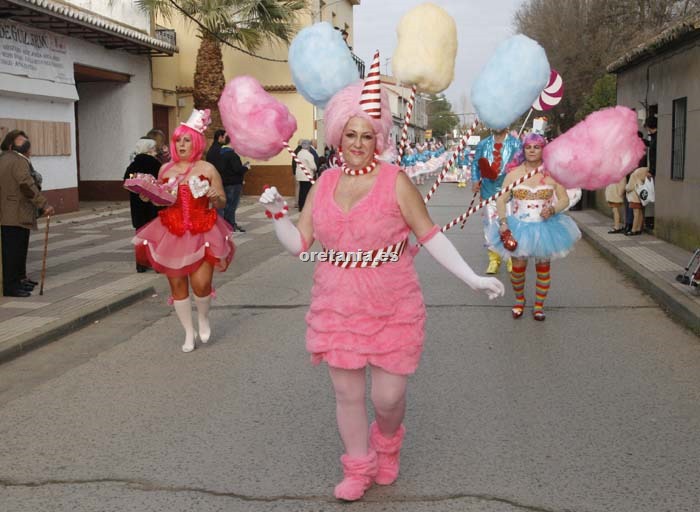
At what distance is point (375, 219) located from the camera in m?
3.93

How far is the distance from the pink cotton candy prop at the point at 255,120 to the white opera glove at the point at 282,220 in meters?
0.39

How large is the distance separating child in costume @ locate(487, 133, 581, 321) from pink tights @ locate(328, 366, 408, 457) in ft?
13.3

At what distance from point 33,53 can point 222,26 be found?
7.60 meters

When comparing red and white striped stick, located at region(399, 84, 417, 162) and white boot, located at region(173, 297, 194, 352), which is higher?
red and white striped stick, located at region(399, 84, 417, 162)

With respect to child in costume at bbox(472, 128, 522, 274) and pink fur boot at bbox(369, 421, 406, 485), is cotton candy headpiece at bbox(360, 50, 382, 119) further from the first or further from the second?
child in costume at bbox(472, 128, 522, 274)

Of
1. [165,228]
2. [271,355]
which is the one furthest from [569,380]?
[165,228]

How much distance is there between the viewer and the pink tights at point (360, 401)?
157 inches

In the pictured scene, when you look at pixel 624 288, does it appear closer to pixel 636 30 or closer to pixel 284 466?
pixel 284 466

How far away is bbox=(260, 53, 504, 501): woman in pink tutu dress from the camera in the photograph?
393cm

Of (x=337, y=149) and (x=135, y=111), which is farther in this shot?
(x=135, y=111)

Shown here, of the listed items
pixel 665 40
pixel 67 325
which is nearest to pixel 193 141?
pixel 67 325

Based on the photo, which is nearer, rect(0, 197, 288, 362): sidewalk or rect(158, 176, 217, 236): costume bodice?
rect(158, 176, 217, 236): costume bodice

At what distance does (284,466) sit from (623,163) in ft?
7.50

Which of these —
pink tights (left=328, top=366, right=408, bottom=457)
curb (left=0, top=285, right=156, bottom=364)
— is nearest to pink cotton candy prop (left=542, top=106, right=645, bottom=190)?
pink tights (left=328, top=366, right=408, bottom=457)
